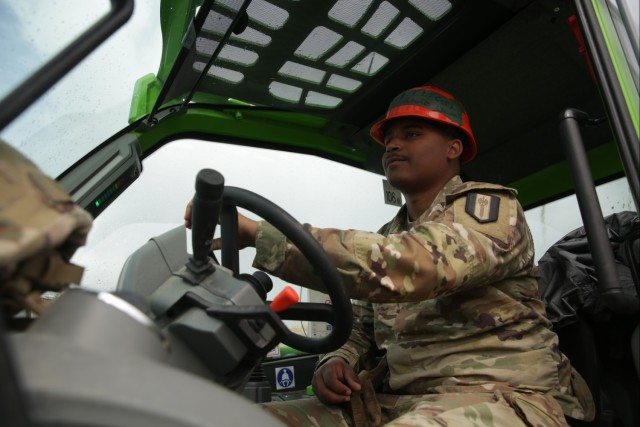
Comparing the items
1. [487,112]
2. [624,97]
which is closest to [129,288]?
[624,97]

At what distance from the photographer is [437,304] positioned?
59.5 inches

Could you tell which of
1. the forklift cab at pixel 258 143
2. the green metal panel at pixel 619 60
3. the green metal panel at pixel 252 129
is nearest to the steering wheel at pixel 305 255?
the forklift cab at pixel 258 143

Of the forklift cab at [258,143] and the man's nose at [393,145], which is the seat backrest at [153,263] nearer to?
the forklift cab at [258,143]

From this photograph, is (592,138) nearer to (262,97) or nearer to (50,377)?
(262,97)

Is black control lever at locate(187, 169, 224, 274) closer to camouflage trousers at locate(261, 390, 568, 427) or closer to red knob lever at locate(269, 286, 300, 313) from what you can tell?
red knob lever at locate(269, 286, 300, 313)

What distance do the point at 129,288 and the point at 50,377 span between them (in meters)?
0.43

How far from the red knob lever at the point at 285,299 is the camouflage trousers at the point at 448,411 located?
16.3 inches

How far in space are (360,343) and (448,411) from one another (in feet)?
2.07

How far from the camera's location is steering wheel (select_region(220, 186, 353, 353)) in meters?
0.99

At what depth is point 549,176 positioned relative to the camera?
7.22 ft

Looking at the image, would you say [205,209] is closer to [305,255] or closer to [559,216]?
[305,255]

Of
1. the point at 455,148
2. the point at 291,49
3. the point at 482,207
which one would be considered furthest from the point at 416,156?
the point at 291,49

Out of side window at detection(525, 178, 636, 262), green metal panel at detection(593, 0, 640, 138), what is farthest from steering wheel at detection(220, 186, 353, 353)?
side window at detection(525, 178, 636, 262)

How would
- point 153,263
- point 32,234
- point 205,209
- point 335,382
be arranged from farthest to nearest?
point 335,382 → point 153,263 → point 205,209 → point 32,234
